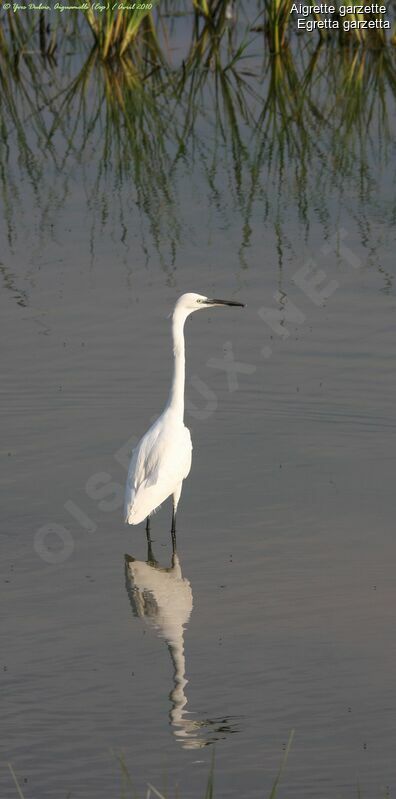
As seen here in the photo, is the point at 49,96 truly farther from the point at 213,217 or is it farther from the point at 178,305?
the point at 178,305

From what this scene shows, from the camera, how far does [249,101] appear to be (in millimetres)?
15422

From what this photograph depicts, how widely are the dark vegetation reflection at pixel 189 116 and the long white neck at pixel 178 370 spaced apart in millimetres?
3381

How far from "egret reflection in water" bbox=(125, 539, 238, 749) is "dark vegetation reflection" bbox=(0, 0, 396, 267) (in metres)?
A: 4.38

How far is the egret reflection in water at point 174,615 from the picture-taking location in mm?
5484

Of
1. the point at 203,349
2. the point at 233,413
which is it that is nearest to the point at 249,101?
the point at 203,349

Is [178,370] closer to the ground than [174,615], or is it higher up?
higher up

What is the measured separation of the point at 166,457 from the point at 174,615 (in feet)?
3.53

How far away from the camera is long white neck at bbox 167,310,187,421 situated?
7555mm

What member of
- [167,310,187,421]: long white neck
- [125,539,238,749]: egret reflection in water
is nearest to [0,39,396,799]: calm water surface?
[125,539,238,749]: egret reflection in water

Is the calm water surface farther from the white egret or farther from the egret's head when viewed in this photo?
the egret's head

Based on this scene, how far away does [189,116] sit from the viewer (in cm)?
1478

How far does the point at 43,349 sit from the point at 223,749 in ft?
15.8

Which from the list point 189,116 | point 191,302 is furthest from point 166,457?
point 189,116

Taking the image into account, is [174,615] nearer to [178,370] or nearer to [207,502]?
[207,502]
